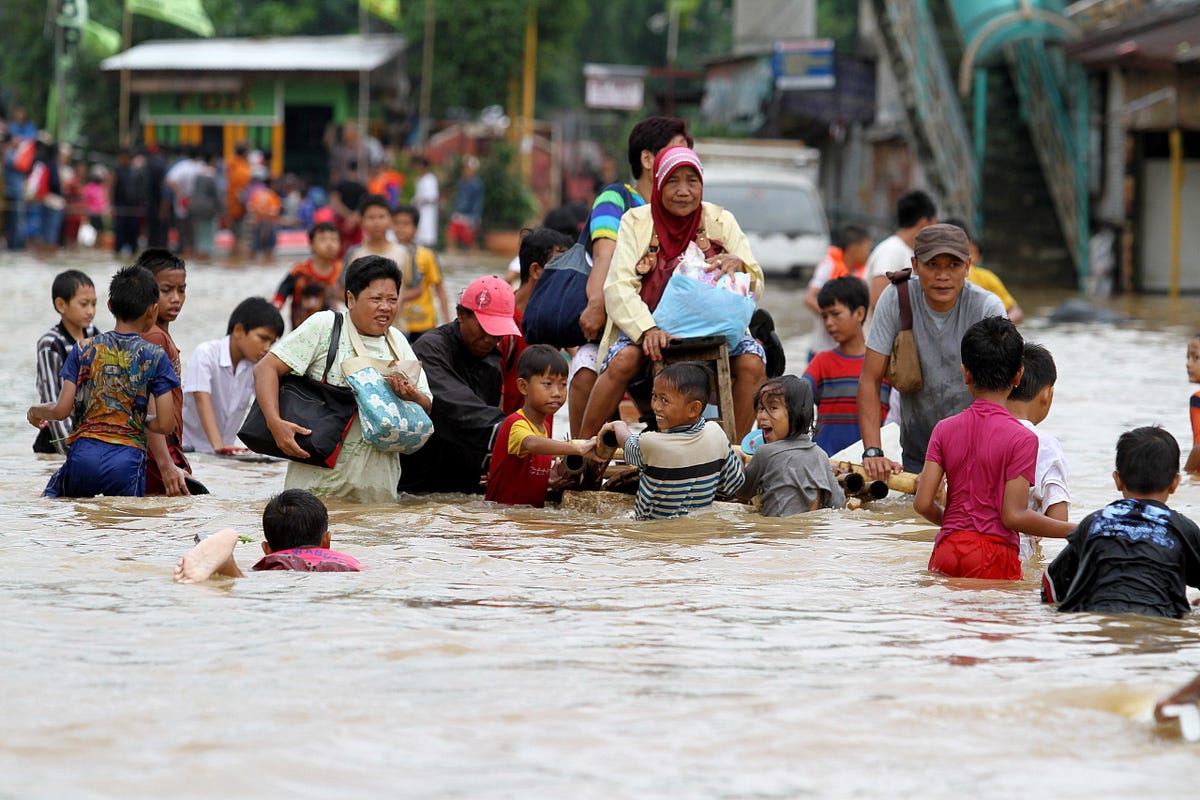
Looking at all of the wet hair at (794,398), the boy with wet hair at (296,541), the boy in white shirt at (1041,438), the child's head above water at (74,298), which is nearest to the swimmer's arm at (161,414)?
the child's head above water at (74,298)

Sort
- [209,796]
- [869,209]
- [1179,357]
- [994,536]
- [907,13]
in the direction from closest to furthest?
[209,796]
[994,536]
[1179,357]
[907,13]
[869,209]

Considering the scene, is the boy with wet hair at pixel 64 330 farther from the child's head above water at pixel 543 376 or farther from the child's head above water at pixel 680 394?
the child's head above water at pixel 680 394

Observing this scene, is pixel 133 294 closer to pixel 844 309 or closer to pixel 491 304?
pixel 491 304

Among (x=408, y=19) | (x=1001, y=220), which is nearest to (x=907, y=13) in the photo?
(x=1001, y=220)

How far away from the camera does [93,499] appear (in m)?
7.94

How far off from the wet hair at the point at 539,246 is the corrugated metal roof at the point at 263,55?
27.2 meters

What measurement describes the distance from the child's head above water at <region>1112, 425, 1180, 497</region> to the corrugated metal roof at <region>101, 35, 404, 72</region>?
31.4 meters

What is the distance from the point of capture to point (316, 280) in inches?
466

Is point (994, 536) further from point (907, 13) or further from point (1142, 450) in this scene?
point (907, 13)

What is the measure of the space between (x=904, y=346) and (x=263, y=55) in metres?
32.0

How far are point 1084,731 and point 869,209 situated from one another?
2907cm

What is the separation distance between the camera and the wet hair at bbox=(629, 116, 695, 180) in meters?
8.40

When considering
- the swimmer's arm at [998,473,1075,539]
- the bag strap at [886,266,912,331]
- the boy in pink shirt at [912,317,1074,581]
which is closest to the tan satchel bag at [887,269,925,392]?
the bag strap at [886,266,912,331]

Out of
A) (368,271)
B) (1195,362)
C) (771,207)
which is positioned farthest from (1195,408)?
(771,207)
